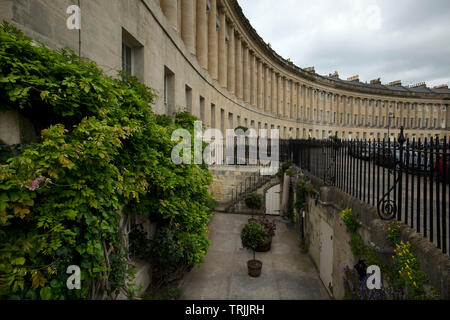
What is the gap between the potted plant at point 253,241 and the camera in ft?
28.0

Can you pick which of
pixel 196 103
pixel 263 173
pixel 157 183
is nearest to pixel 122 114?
pixel 157 183

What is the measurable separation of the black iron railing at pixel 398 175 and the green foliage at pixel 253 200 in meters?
3.42

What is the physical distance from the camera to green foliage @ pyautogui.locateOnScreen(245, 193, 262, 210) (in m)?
15.6

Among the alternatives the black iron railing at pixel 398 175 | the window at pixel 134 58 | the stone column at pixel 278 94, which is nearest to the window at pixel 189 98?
the window at pixel 134 58

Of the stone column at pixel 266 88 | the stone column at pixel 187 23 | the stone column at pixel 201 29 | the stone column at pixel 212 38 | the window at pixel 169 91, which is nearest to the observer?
the window at pixel 169 91

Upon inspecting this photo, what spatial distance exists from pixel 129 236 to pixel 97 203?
12.4 feet

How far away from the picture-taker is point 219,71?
76.6ft

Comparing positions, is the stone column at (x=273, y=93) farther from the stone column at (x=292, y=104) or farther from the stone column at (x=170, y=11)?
the stone column at (x=170, y=11)

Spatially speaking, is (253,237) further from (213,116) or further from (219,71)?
(219,71)

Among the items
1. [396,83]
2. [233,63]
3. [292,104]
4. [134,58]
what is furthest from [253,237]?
[396,83]

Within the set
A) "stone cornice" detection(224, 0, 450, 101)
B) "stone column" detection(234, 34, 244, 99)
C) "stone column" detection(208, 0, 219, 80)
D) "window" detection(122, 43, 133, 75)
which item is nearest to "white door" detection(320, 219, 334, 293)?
"window" detection(122, 43, 133, 75)

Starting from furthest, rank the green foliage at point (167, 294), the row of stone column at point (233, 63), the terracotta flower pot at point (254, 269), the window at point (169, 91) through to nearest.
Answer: the row of stone column at point (233, 63)
the window at point (169, 91)
the terracotta flower pot at point (254, 269)
the green foliage at point (167, 294)

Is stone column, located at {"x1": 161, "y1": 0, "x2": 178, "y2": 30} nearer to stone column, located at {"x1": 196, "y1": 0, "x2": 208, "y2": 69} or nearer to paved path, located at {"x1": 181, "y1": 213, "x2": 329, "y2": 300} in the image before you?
stone column, located at {"x1": 196, "y1": 0, "x2": 208, "y2": 69}
